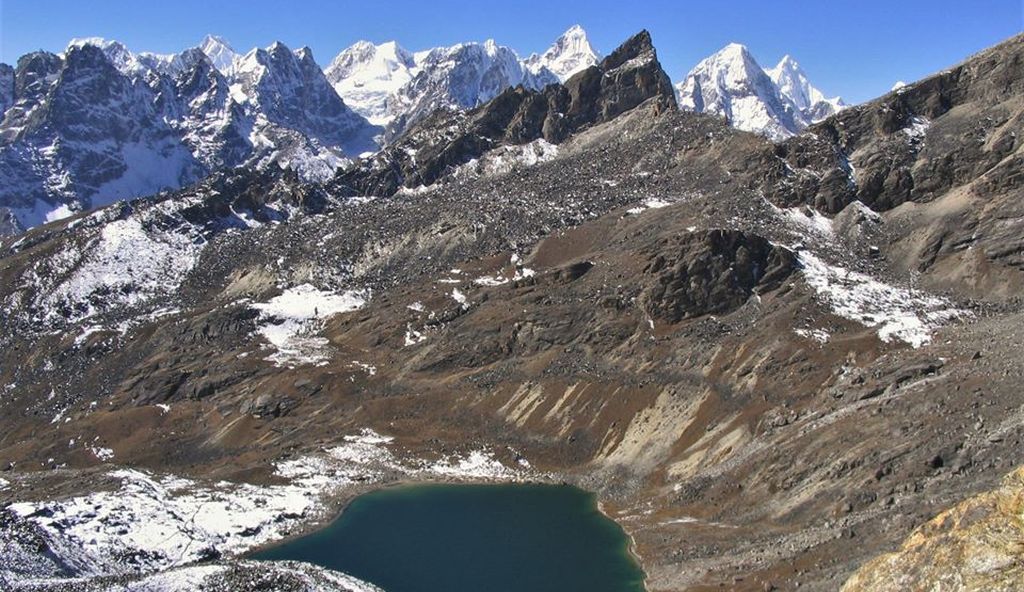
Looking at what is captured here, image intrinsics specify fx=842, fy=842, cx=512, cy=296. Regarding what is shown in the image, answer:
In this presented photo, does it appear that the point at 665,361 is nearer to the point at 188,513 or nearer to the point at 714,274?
the point at 714,274

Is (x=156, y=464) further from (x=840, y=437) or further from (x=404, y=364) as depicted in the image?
(x=840, y=437)

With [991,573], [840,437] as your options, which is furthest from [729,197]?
[991,573]

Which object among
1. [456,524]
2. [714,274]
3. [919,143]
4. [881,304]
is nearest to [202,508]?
[456,524]

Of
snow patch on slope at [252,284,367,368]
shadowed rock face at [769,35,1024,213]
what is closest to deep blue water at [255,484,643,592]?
snow patch on slope at [252,284,367,368]

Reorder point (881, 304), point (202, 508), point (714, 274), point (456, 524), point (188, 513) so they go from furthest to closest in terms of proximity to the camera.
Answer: point (714, 274)
point (881, 304)
point (456, 524)
point (202, 508)
point (188, 513)

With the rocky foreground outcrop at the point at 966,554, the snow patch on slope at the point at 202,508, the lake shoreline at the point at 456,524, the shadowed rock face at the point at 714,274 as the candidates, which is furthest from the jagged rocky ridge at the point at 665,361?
the rocky foreground outcrop at the point at 966,554
